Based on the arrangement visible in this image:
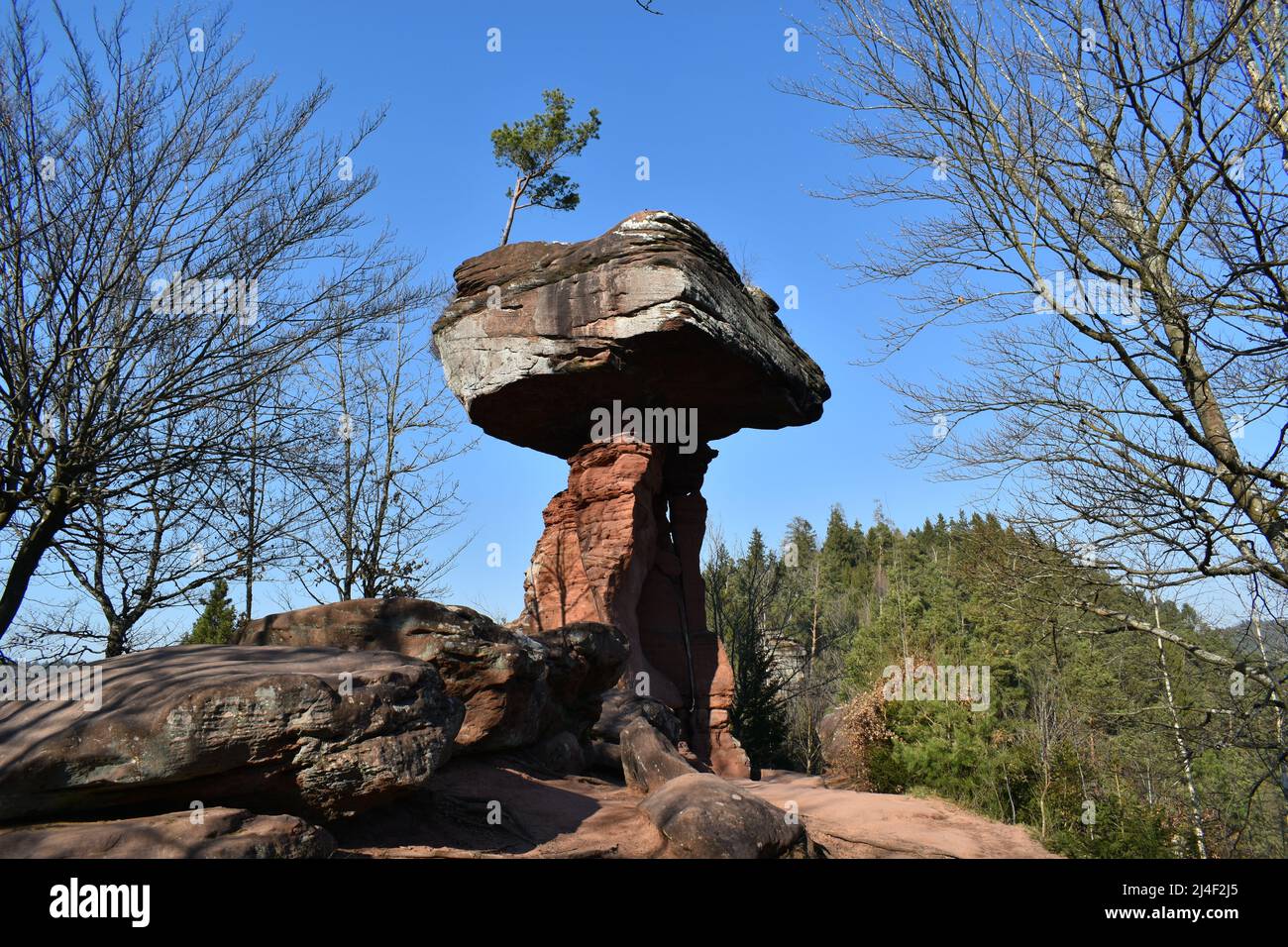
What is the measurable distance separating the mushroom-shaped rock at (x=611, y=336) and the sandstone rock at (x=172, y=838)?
28.0 ft

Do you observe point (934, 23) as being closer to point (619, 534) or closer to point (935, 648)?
point (619, 534)

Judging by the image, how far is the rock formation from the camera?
12.1 meters

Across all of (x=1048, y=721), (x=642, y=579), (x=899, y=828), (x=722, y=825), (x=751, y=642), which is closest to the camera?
(x=722, y=825)

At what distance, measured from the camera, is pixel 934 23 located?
7.67 m

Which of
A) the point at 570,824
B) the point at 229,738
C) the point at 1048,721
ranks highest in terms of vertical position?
the point at 229,738

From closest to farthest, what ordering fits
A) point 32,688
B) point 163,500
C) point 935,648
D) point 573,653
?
point 32,688 → point 163,500 → point 573,653 → point 935,648

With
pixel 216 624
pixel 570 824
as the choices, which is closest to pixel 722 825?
pixel 570 824

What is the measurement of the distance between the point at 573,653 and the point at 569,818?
2565mm

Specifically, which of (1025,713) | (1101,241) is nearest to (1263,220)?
(1101,241)

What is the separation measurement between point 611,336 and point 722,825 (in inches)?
295

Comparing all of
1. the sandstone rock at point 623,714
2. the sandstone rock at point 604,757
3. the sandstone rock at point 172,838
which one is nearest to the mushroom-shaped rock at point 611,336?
the sandstone rock at point 623,714

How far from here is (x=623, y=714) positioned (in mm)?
10406

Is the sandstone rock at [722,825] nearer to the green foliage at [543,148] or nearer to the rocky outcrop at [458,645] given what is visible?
the rocky outcrop at [458,645]

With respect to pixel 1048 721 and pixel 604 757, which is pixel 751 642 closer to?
pixel 1048 721
